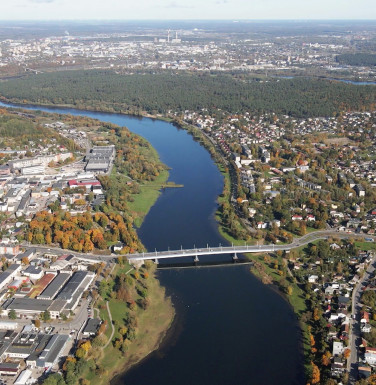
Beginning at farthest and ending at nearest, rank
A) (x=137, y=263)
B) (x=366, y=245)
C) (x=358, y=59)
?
(x=358, y=59) → (x=366, y=245) → (x=137, y=263)

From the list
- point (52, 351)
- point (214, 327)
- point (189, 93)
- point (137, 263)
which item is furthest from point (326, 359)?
point (189, 93)

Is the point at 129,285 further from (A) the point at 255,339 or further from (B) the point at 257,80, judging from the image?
(B) the point at 257,80

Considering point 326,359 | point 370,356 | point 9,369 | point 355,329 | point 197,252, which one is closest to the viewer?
point 9,369

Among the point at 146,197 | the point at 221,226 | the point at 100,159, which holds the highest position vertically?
the point at 100,159

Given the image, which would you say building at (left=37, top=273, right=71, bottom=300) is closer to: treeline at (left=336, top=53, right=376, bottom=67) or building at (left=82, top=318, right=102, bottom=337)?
building at (left=82, top=318, right=102, bottom=337)

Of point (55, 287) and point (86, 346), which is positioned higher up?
point (86, 346)

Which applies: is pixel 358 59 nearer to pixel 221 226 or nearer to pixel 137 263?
pixel 221 226
